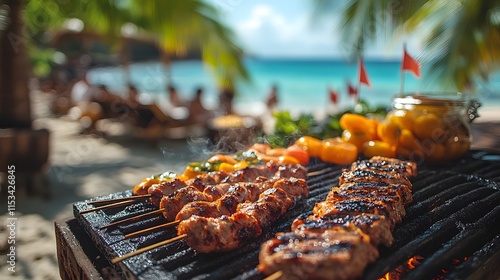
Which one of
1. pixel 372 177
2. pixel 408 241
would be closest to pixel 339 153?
pixel 372 177

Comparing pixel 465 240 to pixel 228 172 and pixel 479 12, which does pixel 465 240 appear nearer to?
pixel 228 172

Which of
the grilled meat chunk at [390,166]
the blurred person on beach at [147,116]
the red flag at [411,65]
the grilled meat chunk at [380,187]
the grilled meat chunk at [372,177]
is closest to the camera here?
the grilled meat chunk at [380,187]

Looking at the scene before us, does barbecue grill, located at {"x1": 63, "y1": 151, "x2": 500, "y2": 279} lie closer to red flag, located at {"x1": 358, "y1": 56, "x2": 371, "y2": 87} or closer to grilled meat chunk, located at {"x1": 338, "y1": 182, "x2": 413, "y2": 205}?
grilled meat chunk, located at {"x1": 338, "y1": 182, "x2": 413, "y2": 205}

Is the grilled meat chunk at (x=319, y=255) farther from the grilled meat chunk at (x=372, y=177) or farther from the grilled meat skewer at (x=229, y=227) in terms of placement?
the grilled meat chunk at (x=372, y=177)

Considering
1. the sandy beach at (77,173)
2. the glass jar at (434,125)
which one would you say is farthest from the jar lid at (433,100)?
the sandy beach at (77,173)

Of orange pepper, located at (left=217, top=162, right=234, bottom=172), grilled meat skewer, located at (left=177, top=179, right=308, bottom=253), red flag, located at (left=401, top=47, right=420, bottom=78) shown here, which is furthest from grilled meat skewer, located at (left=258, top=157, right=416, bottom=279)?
red flag, located at (left=401, top=47, right=420, bottom=78)

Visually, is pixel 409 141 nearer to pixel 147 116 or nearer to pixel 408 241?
pixel 408 241
